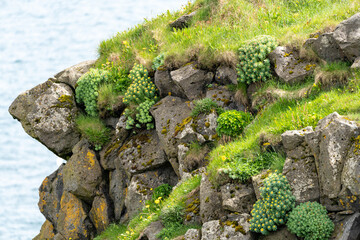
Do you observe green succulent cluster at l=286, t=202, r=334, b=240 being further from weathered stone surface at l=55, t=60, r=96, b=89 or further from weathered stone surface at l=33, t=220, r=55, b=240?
weathered stone surface at l=55, t=60, r=96, b=89

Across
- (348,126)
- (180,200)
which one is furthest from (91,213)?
(348,126)

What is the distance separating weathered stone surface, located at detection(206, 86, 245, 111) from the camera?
49.1 ft

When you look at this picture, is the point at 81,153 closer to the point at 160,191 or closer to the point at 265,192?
the point at 160,191

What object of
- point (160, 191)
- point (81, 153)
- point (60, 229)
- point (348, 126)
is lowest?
point (60, 229)

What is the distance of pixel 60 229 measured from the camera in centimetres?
1848

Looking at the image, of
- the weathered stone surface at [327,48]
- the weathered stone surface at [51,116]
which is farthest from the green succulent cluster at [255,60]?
the weathered stone surface at [51,116]

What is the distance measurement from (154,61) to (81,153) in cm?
520

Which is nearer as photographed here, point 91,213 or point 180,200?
point 180,200

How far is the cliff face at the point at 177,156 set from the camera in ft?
30.6

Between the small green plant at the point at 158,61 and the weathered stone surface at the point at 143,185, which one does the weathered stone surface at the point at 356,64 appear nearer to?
the weathered stone surface at the point at 143,185

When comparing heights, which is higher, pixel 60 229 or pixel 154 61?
pixel 154 61

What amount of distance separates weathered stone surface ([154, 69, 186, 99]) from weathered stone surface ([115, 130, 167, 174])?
1.75m

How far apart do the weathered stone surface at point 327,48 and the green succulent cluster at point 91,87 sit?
9692 millimetres

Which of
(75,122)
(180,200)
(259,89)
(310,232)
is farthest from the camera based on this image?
(75,122)
